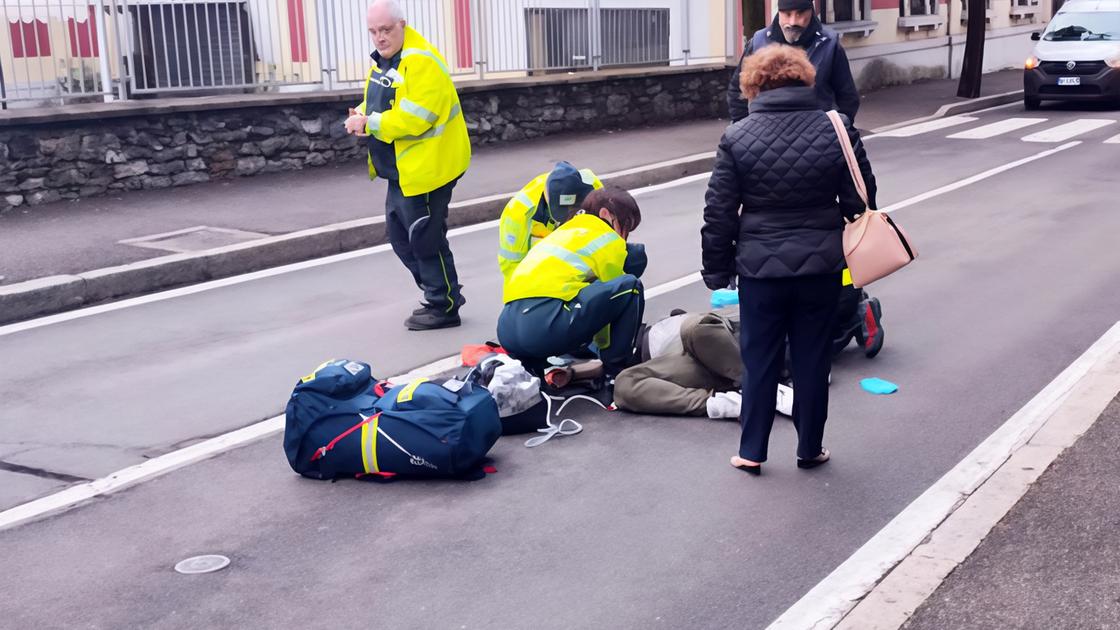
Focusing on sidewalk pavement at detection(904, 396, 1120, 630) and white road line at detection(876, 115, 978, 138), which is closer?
sidewalk pavement at detection(904, 396, 1120, 630)

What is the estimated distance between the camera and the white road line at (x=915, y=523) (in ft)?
13.4

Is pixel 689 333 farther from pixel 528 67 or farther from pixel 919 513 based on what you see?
pixel 528 67

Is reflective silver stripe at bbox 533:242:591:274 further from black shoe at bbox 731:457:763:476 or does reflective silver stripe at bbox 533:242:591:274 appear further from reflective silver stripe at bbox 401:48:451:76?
reflective silver stripe at bbox 401:48:451:76

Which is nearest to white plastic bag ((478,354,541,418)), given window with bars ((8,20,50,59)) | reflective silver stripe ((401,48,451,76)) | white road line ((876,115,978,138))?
reflective silver stripe ((401,48,451,76))

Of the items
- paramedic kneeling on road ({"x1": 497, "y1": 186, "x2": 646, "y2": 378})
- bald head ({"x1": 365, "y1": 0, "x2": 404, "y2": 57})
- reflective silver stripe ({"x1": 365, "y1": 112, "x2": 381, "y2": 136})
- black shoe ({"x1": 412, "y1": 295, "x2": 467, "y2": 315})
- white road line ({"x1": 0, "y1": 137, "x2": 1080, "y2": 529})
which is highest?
bald head ({"x1": 365, "y1": 0, "x2": 404, "y2": 57})

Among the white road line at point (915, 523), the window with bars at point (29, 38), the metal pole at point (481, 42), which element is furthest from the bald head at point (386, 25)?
the metal pole at point (481, 42)

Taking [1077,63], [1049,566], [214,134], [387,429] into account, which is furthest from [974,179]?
[1049,566]

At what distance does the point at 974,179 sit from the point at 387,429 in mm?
10482

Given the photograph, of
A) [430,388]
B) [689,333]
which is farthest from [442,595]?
[689,333]

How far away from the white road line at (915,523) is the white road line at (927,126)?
13.3m

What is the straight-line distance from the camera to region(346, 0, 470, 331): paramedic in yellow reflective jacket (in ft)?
25.6

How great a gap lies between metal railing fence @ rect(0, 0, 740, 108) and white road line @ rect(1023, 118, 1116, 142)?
17.4 ft

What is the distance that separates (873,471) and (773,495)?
1.71ft

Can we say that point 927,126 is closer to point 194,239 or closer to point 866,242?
point 194,239
